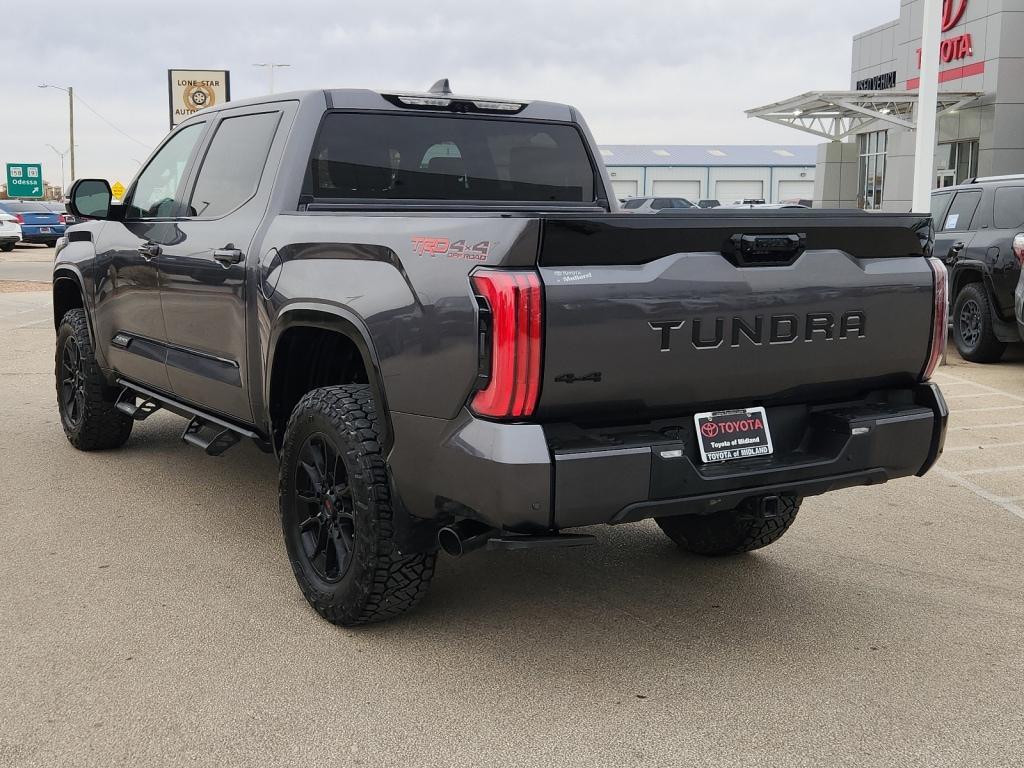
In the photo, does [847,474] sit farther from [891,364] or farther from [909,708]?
[909,708]

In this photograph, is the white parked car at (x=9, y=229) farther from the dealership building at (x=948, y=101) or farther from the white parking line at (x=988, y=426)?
the white parking line at (x=988, y=426)

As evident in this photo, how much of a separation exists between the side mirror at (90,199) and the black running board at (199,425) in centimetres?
93

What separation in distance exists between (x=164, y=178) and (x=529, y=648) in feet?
11.1

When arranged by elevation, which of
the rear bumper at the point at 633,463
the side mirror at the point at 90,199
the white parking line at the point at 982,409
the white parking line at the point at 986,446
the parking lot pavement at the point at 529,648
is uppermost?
the side mirror at the point at 90,199

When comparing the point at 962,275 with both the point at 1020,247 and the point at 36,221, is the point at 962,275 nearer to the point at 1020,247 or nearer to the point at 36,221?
the point at 1020,247

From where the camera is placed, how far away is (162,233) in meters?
5.46

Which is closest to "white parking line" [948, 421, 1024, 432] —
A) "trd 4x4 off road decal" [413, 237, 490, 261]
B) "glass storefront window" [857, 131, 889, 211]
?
"trd 4x4 off road decal" [413, 237, 490, 261]

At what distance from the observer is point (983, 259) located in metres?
10.8

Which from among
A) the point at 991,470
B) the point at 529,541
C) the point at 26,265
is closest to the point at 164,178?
the point at 529,541

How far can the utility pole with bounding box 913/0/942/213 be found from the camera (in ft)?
38.5

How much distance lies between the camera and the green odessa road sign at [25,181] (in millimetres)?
66000

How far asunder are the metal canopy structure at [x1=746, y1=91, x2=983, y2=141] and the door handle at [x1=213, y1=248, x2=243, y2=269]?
75.8 ft

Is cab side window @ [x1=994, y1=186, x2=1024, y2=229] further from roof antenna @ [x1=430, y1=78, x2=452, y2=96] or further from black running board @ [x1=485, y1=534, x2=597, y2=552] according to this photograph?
black running board @ [x1=485, y1=534, x2=597, y2=552]

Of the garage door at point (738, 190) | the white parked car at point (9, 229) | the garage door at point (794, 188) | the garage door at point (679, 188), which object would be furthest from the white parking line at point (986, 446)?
the garage door at point (794, 188)
